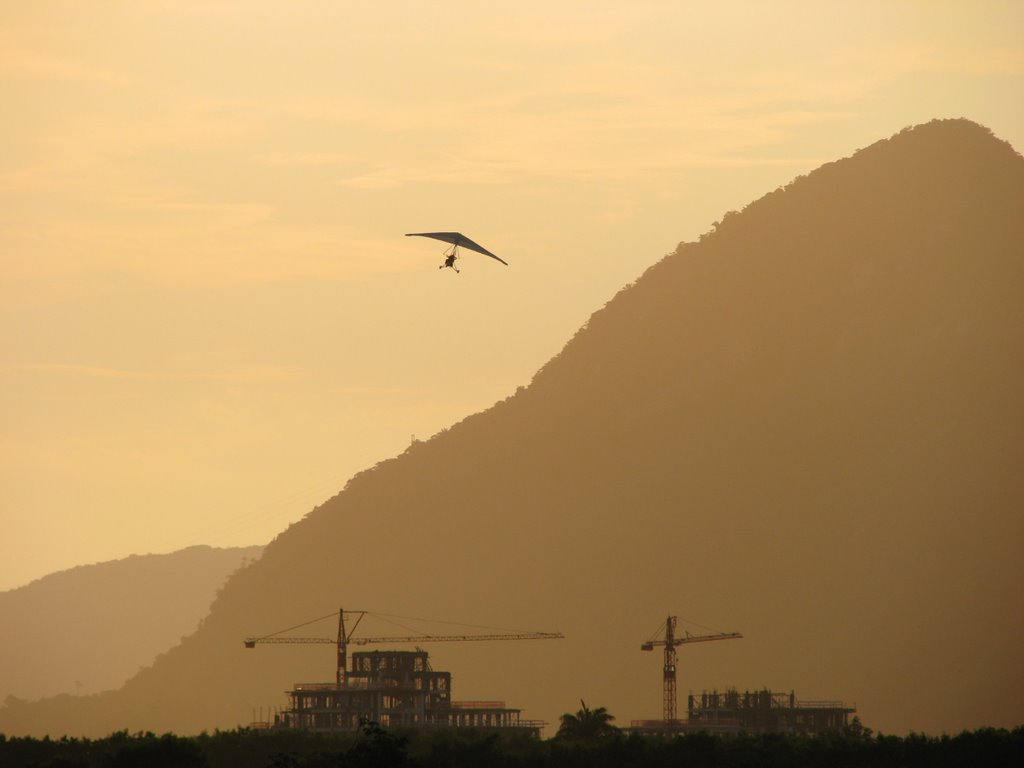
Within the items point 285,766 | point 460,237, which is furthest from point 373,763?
point 460,237

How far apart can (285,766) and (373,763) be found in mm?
5321

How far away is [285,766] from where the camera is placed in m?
115

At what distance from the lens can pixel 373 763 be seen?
118 meters

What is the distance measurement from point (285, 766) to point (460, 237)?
81.2 m

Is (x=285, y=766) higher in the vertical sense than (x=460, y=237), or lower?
lower

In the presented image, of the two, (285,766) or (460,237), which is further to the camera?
(460,237)

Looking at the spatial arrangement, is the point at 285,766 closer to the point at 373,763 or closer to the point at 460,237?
the point at 373,763

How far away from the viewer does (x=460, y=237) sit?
189 metres

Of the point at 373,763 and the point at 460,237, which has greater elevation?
the point at 460,237

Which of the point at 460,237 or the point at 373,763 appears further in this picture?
the point at 460,237
